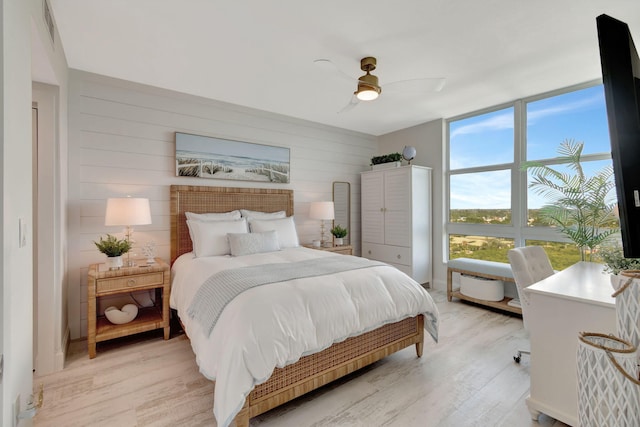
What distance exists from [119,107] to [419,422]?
3923mm

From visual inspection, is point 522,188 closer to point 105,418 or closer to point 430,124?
point 430,124

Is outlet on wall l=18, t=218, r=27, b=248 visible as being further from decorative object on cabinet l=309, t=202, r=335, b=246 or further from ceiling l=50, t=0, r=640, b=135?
decorative object on cabinet l=309, t=202, r=335, b=246

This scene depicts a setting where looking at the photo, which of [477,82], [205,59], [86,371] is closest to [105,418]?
[86,371]

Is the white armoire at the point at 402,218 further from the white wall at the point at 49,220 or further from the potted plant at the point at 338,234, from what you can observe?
the white wall at the point at 49,220

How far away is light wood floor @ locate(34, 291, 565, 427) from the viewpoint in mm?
1855

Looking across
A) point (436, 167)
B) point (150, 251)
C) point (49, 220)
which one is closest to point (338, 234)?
point (436, 167)

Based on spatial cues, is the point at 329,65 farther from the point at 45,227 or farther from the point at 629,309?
the point at 45,227

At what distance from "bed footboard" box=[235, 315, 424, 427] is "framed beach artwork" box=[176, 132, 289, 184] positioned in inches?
103

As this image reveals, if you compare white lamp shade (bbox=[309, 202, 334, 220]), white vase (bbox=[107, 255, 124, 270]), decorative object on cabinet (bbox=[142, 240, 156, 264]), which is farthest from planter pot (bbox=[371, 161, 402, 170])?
white vase (bbox=[107, 255, 124, 270])

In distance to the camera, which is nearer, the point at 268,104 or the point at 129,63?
the point at 129,63

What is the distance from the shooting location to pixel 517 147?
12.7ft

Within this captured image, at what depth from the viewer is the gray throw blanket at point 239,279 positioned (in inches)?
77.2

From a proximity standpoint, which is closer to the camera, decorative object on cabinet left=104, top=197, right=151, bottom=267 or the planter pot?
decorative object on cabinet left=104, top=197, right=151, bottom=267

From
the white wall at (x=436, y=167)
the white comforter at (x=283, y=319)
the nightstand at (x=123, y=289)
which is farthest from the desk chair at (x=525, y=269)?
the nightstand at (x=123, y=289)
